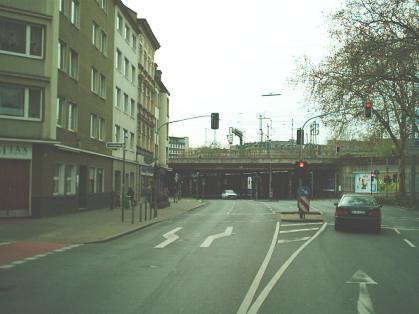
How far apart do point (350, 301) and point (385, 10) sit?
21377 millimetres

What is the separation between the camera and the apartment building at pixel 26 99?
24656mm

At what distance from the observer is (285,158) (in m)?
80.2

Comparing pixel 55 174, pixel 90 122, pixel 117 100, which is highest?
pixel 117 100

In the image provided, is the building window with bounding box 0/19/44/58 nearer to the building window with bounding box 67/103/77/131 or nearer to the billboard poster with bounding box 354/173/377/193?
the building window with bounding box 67/103/77/131

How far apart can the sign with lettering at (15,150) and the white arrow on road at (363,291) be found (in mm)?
17608

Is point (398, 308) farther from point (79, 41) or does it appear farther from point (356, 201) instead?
point (79, 41)

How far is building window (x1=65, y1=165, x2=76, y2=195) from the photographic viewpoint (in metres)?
29.8

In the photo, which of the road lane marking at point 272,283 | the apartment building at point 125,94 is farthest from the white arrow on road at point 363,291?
the apartment building at point 125,94

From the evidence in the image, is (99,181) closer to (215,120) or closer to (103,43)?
(215,120)

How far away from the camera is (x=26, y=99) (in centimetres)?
2539

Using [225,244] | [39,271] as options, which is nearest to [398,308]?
[39,271]

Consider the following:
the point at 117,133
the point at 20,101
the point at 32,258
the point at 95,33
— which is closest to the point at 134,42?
the point at 117,133

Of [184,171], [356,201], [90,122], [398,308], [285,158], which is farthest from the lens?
[184,171]

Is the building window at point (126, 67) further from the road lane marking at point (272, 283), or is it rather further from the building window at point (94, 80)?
the road lane marking at point (272, 283)
